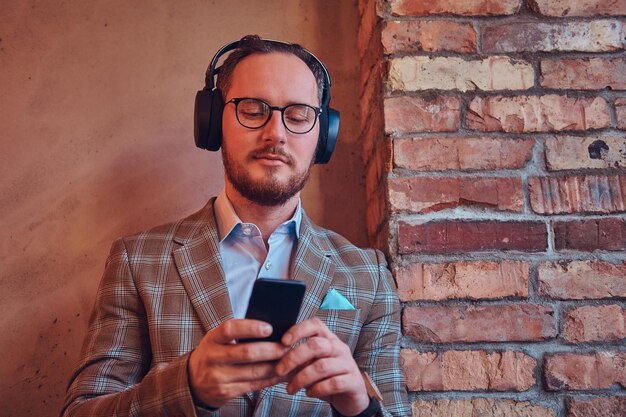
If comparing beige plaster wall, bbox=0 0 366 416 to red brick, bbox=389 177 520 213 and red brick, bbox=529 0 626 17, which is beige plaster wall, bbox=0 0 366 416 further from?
red brick, bbox=529 0 626 17

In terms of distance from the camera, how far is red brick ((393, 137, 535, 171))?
1.39 meters

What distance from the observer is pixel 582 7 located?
56.2 inches

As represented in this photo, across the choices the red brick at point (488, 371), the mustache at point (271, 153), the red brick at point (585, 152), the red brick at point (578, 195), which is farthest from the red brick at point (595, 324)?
the mustache at point (271, 153)

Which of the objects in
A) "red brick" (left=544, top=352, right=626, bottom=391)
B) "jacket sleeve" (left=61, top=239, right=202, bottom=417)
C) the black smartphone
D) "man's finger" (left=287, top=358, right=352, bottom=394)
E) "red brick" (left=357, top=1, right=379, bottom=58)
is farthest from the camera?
"red brick" (left=357, top=1, right=379, bottom=58)

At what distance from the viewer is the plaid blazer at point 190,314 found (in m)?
1.19

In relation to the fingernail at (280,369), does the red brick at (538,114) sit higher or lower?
higher

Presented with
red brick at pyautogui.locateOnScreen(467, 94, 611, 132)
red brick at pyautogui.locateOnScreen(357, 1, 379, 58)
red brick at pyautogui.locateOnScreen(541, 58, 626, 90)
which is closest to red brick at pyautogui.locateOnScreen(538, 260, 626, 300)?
red brick at pyautogui.locateOnScreen(467, 94, 611, 132)

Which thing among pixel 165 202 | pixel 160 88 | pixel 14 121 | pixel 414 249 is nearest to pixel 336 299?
pixel 414 249

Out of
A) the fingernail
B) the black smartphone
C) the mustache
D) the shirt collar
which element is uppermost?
the mustache

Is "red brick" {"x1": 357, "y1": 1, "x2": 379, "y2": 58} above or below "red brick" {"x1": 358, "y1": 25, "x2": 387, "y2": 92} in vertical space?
above

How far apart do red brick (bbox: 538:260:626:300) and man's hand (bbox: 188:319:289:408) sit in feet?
2.49

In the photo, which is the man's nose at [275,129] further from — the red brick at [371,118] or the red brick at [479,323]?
the red brick at [479,323]

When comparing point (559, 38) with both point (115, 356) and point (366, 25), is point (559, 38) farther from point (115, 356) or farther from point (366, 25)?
point (115, 356)

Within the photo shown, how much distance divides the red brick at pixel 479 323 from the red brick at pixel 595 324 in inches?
1.7
